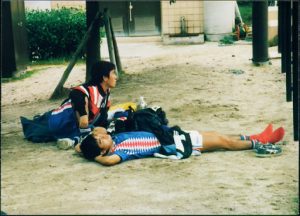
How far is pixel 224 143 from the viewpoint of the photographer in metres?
5.62

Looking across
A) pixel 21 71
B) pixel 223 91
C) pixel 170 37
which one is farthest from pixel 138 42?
pixel 223 91

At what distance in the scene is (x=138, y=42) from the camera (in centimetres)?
1681

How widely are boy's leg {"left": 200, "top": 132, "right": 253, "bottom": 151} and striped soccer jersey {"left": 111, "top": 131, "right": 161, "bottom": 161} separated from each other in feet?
1.62

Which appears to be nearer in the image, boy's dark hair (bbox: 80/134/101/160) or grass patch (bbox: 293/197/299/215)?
grass patch (bbox: 293/197/299/215)

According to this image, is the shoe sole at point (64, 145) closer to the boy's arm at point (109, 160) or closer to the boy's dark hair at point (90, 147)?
the boy's dark hair at point (90, 147)

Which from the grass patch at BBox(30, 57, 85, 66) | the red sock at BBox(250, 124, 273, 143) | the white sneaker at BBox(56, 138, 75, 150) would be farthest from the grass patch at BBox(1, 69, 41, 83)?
the red sock at BBox(250, 124, 273, 143)

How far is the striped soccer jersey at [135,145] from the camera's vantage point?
536cm

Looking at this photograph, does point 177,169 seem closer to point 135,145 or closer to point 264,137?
point 135,145

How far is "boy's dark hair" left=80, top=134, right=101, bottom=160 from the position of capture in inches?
207

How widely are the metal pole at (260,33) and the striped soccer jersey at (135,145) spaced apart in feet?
19.4

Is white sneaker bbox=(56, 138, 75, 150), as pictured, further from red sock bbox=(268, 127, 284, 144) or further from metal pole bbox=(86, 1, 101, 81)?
metal pole bbox=(86, 1, 101, 81)

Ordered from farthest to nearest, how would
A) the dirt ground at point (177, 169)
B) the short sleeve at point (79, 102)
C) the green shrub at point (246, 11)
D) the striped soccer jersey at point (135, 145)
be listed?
the green shrub at point (246, 11)
the short sleeve at point (79, 102)
the striped soccer jersey at point (135, 145)
the dirt ground at point (177, 169)

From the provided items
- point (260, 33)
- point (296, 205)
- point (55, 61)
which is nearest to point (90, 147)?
point (296, 205)

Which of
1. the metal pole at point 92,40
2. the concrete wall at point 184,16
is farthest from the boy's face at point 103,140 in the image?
the concrete wall at point 184,16
